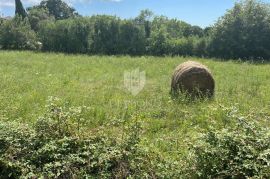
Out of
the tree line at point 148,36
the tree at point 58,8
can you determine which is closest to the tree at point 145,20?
the tree line at point 148,36

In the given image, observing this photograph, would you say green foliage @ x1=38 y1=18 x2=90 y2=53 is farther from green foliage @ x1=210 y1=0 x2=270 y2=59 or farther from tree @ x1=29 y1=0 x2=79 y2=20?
tree @ x1=29 y1=0 x2=79 y2=20

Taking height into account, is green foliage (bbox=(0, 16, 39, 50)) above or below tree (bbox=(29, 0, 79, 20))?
below

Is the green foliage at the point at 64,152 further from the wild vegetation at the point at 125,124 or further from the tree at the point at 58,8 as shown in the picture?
the tree at the point at 58,8

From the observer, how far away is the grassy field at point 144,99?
8.16 m

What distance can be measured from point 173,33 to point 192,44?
439cm

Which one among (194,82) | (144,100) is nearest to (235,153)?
(144,100)

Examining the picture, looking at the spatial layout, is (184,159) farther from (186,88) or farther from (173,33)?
(173,33)

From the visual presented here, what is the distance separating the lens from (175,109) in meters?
10.1

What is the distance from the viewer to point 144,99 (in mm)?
11719

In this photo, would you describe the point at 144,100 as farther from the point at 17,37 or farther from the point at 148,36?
the point at 17,37

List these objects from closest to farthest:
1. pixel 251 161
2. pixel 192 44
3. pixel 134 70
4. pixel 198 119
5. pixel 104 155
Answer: pixel 251 161, pixel 104 155, pixel 198 119, pixel 134 70, pixel 192 44

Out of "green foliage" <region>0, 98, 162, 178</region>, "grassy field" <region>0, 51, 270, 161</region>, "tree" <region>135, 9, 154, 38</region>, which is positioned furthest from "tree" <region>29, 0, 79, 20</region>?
"green foliage" <region>0, 98, 162, 178</region>

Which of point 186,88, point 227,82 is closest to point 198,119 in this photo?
point 186,88

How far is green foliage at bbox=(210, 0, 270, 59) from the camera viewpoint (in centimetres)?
2803
